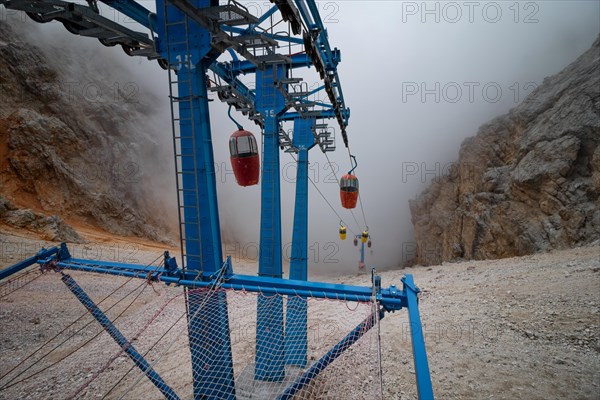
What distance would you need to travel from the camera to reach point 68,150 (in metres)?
21.8

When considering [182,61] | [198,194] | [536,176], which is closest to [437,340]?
[198,194]

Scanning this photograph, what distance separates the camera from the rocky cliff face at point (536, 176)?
1332 centimetres

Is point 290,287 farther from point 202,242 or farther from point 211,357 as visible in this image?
point 211,357

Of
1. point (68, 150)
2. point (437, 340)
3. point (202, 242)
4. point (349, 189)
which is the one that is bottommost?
point (437, 340)

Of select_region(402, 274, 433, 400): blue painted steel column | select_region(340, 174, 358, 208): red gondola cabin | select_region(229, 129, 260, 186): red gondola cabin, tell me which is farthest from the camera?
select_region(340, 174, 358, 208): red gondola cabin

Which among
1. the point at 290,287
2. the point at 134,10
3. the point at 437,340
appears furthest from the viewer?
the point at 437,340

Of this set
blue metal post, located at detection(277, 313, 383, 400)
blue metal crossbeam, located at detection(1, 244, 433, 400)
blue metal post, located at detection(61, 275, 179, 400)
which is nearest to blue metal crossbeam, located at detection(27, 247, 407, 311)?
blue metal crossbeam, located at detection(1, 244, 433, 400)

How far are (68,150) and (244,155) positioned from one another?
2343 cm

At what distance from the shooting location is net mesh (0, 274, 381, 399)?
11.7 ft

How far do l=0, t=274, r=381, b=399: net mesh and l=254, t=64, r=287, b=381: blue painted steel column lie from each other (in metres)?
0.03

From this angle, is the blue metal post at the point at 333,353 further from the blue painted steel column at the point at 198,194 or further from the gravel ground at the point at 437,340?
the gravel ground at the point at 437,340

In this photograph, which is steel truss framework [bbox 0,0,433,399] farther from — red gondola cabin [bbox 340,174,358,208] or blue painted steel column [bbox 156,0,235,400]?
red gondola cabin [bbox 340,174,358,208]

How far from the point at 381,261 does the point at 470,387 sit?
37.2 meters

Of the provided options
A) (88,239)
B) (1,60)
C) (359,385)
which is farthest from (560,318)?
(1,60)
